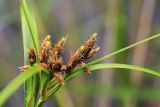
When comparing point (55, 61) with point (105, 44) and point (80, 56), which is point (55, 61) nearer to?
point (80, 56)

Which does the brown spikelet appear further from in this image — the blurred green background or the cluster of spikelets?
the blurred green background

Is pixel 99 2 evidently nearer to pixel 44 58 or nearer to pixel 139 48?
pixel 139 48

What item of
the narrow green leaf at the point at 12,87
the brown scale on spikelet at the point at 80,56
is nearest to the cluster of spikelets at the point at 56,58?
the brown scale on spikelet at the point at 80,56

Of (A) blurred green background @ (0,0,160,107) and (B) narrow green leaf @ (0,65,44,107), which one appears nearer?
(B) narrow green leaf @ (0,65,44,107)

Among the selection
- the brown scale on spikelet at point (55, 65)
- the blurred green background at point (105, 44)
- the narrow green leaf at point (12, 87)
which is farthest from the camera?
the blurred green background at point (105, 44)

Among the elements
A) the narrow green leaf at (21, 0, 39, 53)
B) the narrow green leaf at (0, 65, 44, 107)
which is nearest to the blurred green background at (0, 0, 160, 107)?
the narrow green leaf at (21, 0, 39, 53)

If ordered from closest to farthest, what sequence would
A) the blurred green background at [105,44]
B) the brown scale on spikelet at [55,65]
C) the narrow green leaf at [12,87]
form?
the narrow green leaf at [12,87]
the brown scale on spikelet at [55,65]
the blurred green background at [105,44]

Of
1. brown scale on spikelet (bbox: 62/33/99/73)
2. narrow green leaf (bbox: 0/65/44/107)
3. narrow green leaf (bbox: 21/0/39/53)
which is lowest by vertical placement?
narrow green leaf (bbox: 0/65/44/107)

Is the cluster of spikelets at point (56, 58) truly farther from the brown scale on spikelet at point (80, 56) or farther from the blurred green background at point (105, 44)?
the blurred green background at point (105, 44)

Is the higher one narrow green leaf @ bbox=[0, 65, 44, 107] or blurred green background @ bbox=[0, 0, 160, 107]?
blurred green background @ bbox=[0, 0, 160, 107]

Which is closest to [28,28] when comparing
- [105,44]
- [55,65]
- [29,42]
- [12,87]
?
[29,42]
